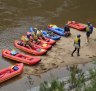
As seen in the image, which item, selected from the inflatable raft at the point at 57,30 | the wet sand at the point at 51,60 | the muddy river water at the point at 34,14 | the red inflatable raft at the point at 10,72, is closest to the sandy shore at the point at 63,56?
the wet sand at the point at 51,60

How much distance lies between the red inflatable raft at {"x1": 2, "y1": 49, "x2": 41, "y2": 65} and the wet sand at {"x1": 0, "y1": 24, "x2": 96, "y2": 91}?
0.26 metres

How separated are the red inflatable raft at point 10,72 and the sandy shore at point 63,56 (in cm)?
53

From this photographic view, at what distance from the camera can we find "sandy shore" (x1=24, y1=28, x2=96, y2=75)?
61.1 ft

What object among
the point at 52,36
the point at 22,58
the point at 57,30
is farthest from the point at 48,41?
the point at 22,58

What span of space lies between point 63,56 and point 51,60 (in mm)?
1115

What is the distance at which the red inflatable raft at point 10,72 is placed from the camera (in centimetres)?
1683

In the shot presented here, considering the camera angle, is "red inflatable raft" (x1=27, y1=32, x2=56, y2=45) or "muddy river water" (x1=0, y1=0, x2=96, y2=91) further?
"muddy river water" (x1=0, y1=0, x2=96, y2=91)

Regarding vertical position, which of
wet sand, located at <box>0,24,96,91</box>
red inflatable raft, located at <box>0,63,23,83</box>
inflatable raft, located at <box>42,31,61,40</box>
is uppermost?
inflatable raft, located at <box>42,31,61,40</box>

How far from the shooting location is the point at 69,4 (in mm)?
34750

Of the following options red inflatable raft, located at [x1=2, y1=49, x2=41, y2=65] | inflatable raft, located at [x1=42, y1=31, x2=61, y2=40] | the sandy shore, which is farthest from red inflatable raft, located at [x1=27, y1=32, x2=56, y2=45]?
red inflatable raft, located at [x1=2, y1=49, x2=41, y2=65]

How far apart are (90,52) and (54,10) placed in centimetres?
1202

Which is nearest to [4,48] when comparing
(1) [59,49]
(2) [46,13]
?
(1) [59,49]

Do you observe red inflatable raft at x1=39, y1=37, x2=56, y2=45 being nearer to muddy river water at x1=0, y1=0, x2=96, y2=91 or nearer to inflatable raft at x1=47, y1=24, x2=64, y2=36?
inflatable raft at x1=47, y1=24, x2=64, y2=36

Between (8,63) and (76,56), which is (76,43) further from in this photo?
(8,63)
